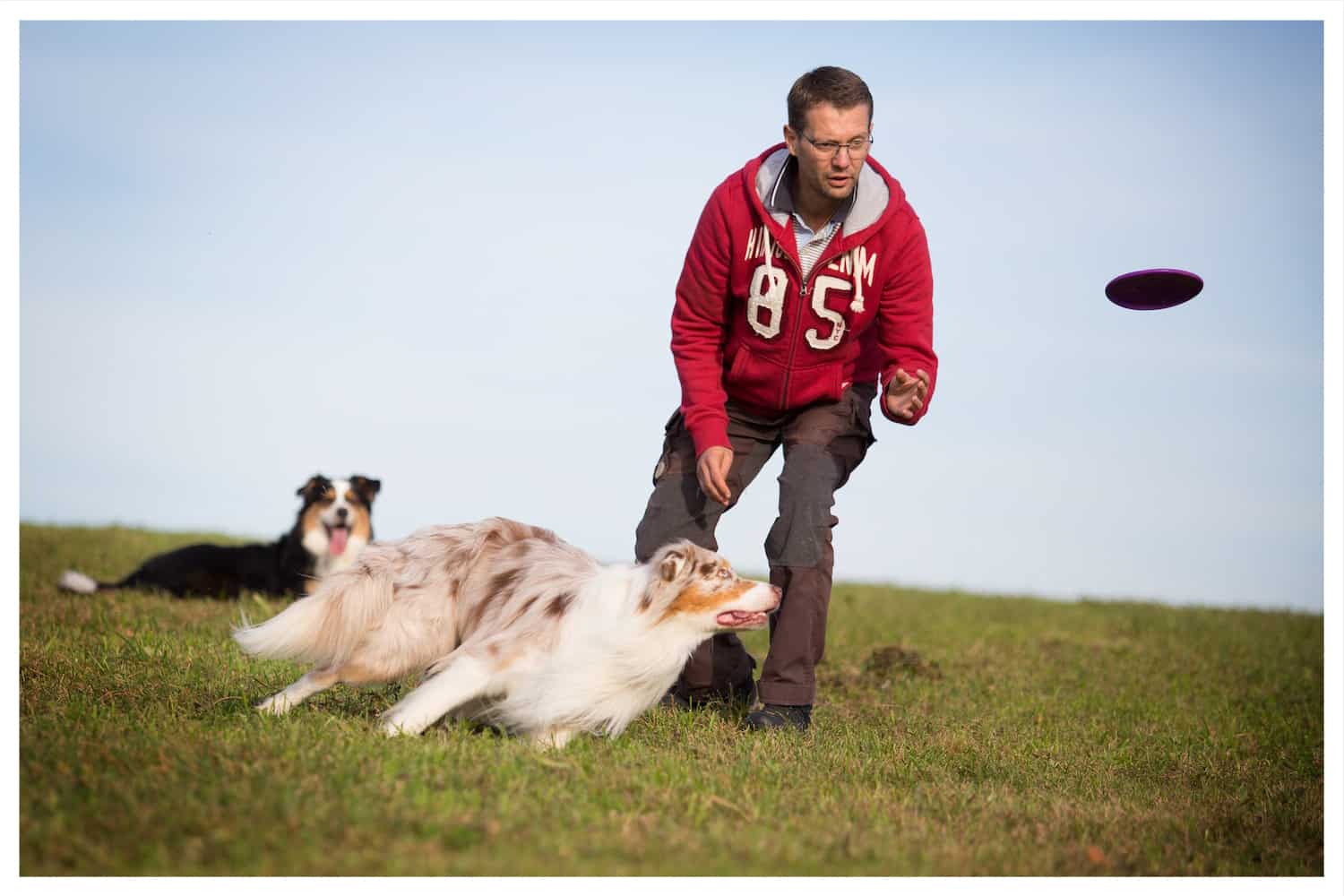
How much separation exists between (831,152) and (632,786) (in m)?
2.78

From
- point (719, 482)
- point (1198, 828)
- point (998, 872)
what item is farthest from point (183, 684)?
point (1198, 828)

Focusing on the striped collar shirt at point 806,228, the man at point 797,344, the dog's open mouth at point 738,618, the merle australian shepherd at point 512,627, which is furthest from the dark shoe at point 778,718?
the striped collar shirt at point 806,228

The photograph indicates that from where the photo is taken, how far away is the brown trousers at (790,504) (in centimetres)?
611

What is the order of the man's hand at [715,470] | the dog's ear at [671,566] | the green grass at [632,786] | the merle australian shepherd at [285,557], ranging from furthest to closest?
the merle australian shepherd at [285,557], the man's hand at [715,470], the dog's ear at [671,566], the green grass at [632,786]

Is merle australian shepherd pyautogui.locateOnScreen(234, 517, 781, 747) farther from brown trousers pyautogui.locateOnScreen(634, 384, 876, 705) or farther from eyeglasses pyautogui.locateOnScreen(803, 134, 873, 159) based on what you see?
eyeglasses pyautogui.locateOnScreen(803, 134, 873, 159)

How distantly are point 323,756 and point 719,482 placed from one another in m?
2.13

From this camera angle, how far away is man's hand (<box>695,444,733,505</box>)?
5825 millimetres

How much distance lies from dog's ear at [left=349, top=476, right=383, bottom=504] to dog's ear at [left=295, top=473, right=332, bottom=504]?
0.77ft

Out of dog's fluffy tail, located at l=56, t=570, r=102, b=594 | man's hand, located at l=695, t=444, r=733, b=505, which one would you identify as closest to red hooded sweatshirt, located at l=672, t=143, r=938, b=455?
man's hand, located at l=695, t=444, r=733, b=505

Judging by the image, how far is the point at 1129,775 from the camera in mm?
6508

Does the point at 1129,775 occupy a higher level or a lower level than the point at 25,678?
lower

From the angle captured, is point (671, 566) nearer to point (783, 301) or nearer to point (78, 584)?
point (783, 301)

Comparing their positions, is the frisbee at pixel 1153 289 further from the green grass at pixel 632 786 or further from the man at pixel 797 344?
the green grass at pixel 632 786
